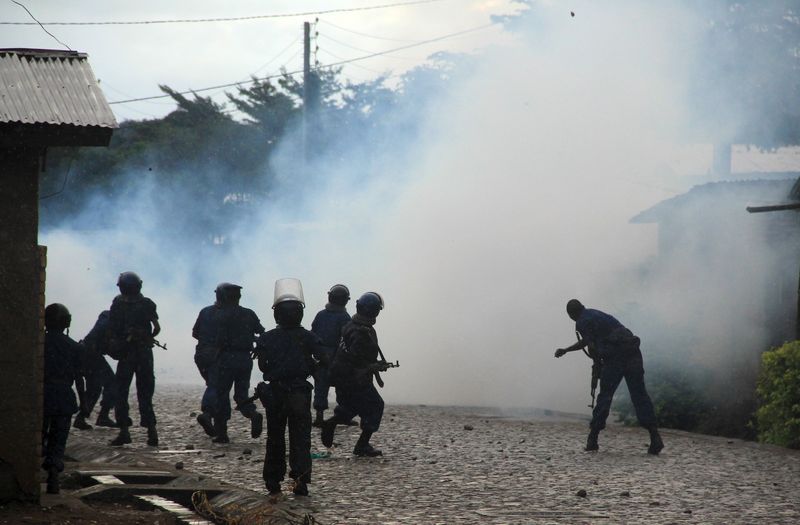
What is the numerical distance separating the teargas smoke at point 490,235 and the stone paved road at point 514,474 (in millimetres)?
6457

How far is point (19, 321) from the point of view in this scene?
327 inches

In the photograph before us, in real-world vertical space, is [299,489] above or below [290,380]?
below

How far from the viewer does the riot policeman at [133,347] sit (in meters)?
13.1

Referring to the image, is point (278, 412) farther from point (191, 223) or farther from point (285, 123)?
point (285, 123)

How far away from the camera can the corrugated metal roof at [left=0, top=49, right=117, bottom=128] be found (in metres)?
8.03

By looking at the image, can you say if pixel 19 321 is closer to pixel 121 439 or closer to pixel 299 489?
pixel 299 489

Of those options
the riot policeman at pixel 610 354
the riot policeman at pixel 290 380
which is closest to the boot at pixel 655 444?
the riot policeman at pixel 610 354

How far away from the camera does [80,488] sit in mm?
10219

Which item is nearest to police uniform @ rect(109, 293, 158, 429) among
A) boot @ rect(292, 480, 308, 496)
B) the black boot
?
the black boot

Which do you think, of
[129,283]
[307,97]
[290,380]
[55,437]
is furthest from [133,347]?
[307,97]

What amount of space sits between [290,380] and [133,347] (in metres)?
4.07

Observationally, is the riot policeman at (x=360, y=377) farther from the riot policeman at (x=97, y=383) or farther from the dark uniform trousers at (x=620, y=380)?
the riot policeman at (x=97, y=383)

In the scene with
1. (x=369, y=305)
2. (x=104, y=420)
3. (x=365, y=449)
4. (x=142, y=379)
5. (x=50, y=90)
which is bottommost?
(x=365, y=449)

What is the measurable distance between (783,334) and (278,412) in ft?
43.8
